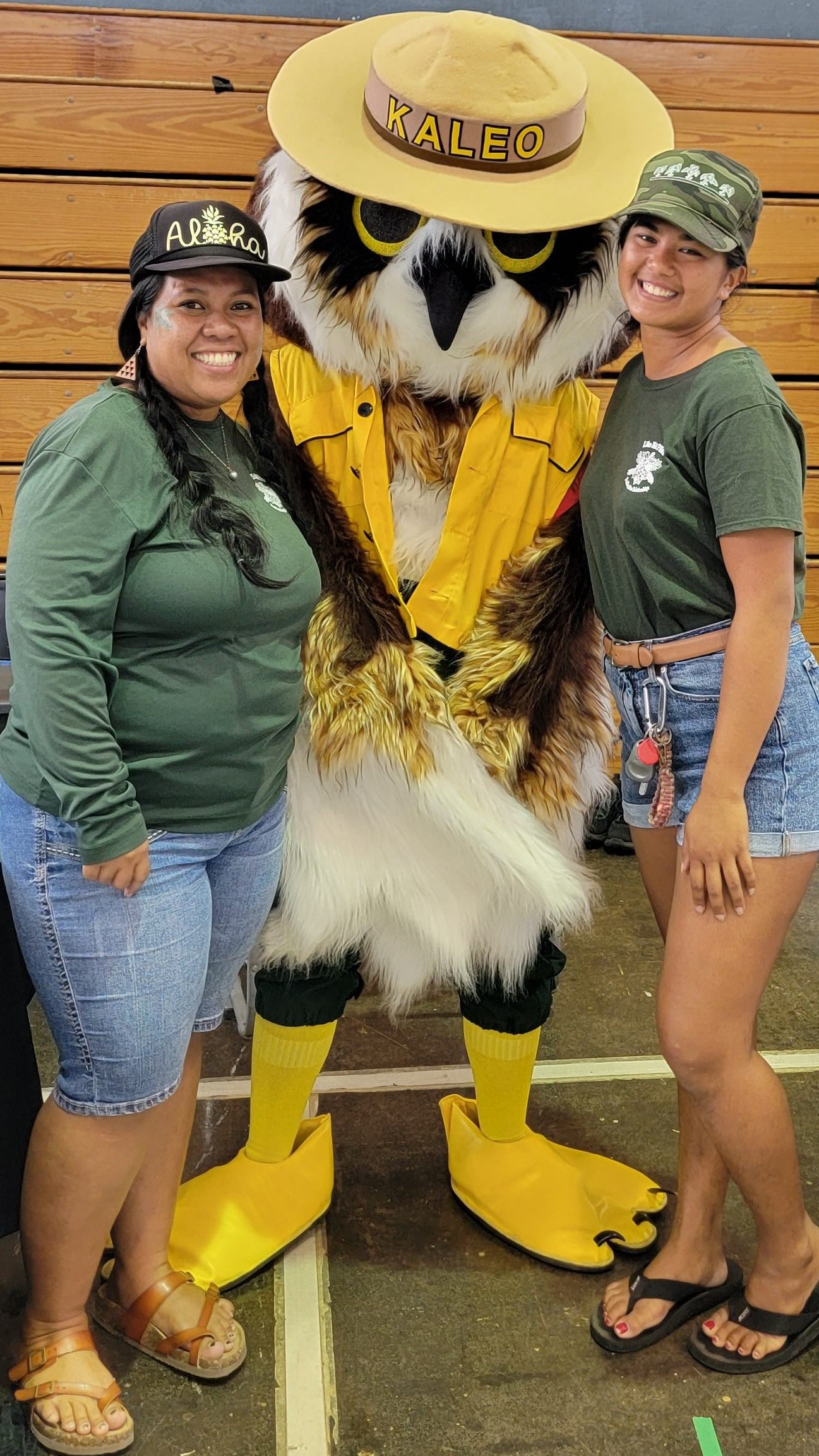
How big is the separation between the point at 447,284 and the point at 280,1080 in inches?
50.5

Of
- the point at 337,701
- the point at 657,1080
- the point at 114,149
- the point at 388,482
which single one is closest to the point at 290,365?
the point at 388,482

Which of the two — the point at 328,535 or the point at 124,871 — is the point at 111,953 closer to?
the point at 124,871

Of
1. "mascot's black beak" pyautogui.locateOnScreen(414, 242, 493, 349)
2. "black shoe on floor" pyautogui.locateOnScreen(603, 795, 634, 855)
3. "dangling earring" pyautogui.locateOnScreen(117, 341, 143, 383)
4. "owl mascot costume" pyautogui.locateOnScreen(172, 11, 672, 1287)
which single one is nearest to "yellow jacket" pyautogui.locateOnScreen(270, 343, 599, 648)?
"owl mascot costume" pyautogui.locateOnScreen(172, 11, 672, 1287)

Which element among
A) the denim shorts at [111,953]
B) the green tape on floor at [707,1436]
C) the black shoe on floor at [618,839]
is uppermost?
the denim shorts at [111,953]

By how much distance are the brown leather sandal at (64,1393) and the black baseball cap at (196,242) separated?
1.34 m

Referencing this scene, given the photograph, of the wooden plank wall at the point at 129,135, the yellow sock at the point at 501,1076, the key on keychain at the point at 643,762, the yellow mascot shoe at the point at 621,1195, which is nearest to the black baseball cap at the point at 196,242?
the key on keychain at the point at 643,762

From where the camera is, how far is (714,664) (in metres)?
1.45

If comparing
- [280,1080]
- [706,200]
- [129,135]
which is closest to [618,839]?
[280,1080]

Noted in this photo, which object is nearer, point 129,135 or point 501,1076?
point 501,1076

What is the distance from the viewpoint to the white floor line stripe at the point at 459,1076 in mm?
2365

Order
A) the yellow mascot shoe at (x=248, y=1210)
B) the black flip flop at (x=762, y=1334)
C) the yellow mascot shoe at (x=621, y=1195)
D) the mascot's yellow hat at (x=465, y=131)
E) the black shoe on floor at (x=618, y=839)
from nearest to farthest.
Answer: the mascot's yellow hat at (x=465, y=131) < the black flip flop at (x=762, y=1334) < the yellow mascot shoe at (x=248, y=1210) < the yellow mascot shoe at (x=621, y=1195) < the black shoe on floor at (x=618, y=839)

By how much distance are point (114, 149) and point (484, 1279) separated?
3.30 m

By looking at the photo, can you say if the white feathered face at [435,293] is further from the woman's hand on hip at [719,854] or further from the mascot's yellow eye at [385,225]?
the woman's hand on hip at [719,854]

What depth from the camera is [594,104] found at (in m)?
1.72
